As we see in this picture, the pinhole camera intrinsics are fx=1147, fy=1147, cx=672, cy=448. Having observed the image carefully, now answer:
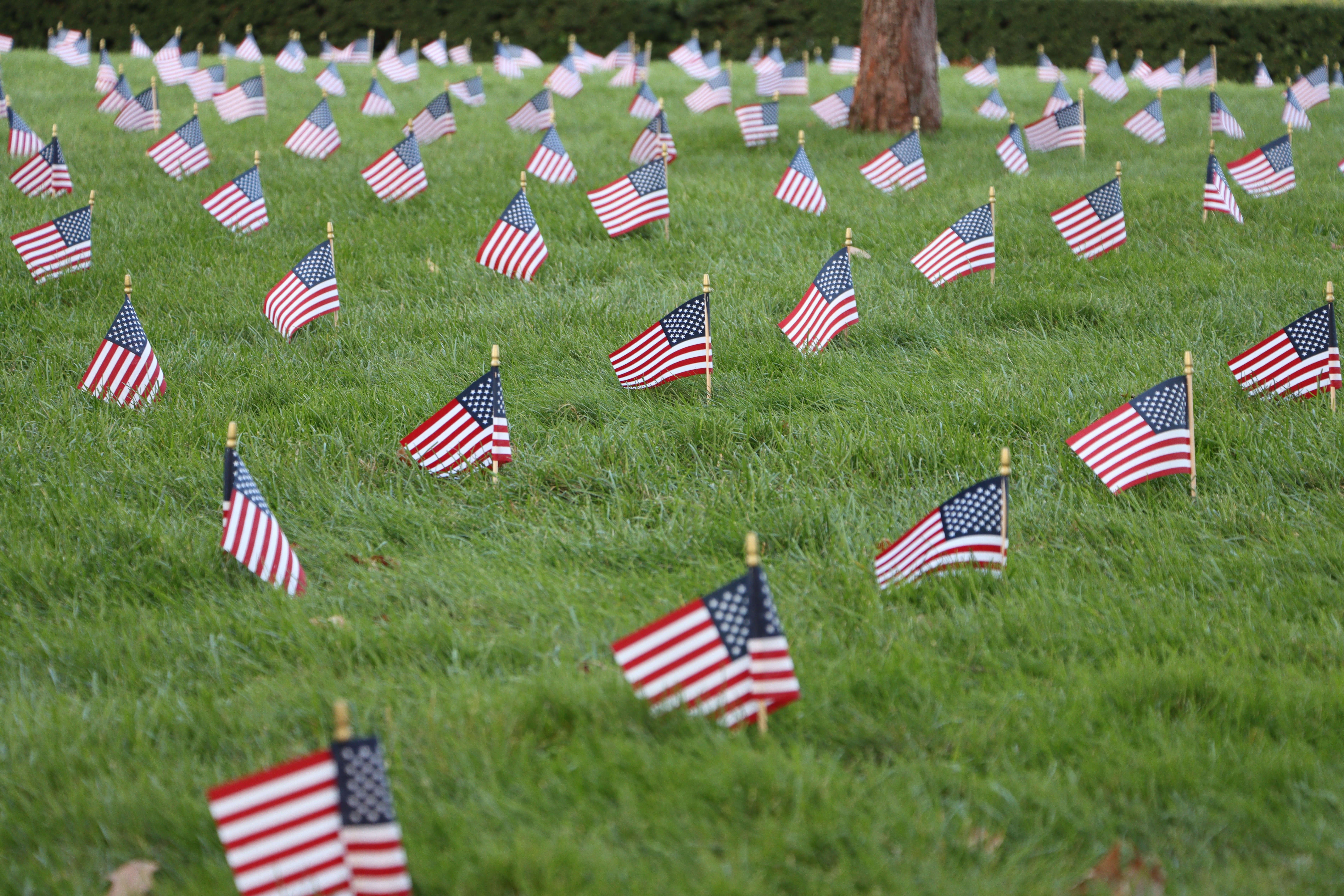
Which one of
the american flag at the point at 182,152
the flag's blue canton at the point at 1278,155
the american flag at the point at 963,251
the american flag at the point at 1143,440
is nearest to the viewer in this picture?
the american flag at the point at 1143,440

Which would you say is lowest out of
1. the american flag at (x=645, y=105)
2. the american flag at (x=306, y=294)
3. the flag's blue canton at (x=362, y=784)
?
the flag's blue canton at (x=362, y=784)

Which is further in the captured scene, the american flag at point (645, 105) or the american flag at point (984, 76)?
the american flag at point (984, 76)

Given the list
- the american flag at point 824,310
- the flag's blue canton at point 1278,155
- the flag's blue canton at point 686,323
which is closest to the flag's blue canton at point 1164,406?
the american flag at point 824,310

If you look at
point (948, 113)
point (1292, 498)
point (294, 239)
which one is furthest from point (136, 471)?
point (948, 113)

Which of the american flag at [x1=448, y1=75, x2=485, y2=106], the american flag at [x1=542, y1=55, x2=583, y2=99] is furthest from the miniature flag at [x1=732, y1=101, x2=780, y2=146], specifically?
the american flag at [x1=448, y1=75, x2=485, y2=106]

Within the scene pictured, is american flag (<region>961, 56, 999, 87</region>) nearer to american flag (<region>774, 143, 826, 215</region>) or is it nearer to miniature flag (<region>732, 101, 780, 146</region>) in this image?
miniature flag (<region>732, 101, 780, 146</region>)

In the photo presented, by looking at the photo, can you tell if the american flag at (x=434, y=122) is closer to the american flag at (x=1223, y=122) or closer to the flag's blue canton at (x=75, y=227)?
the flag's blue canton at (x=75, y=227)

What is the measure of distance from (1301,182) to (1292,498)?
244 inches

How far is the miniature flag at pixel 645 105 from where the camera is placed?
1308cm

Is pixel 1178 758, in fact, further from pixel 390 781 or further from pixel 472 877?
pixel 390 781

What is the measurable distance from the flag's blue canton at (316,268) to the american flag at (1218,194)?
5.85 metres

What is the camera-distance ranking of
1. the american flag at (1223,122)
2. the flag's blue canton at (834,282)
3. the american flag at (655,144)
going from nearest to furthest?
the flag's blue canton at (834,282), the american flag at (655,144), the american flag at (1223,122)

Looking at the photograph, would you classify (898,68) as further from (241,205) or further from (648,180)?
(241,205)

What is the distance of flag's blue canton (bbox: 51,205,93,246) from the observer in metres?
7.09
